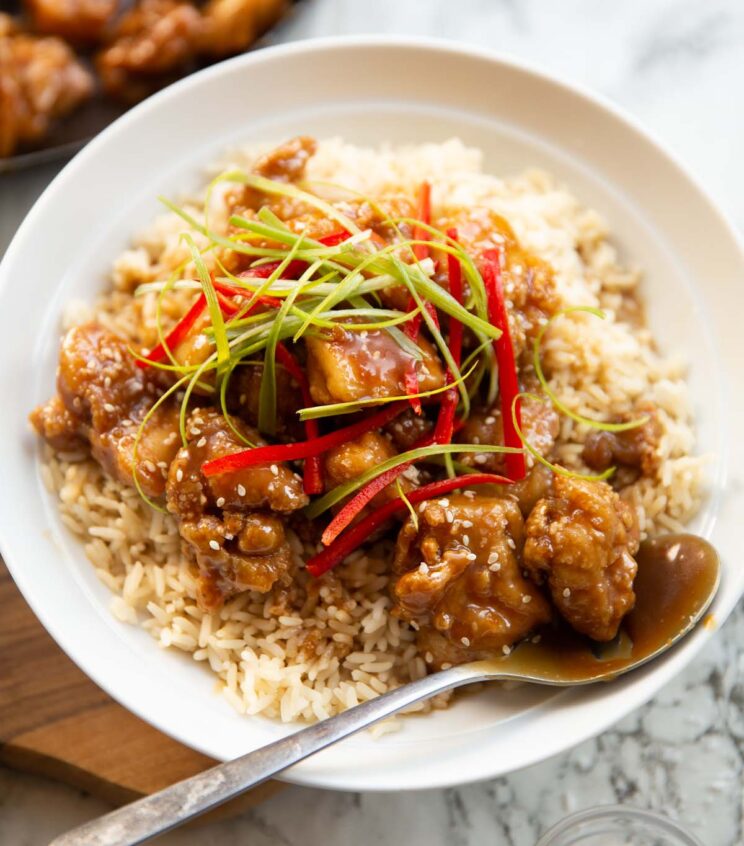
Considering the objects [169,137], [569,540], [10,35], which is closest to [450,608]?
[569,540]

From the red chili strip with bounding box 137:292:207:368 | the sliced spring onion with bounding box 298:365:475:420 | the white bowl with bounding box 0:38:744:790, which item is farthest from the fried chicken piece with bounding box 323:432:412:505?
the white bowl with bounding box 0:38:744:790

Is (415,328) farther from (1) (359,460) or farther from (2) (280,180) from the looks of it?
(2) (280,180)

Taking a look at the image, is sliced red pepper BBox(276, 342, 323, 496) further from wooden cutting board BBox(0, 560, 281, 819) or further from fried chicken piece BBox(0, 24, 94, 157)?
fried chicken piece BBox(0, 24, 94, 157)

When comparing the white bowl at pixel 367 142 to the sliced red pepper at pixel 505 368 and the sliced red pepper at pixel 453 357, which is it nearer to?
the sliced red pepper at pixel 505 368

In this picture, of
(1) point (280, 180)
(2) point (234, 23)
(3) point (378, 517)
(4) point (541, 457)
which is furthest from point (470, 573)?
(2) point (234, 23)

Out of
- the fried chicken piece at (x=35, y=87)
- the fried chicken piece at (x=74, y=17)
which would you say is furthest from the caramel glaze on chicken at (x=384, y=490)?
the fried chicken piece at (x=74, y=17)

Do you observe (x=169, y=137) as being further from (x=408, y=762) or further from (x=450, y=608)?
(x=408, y=762)
